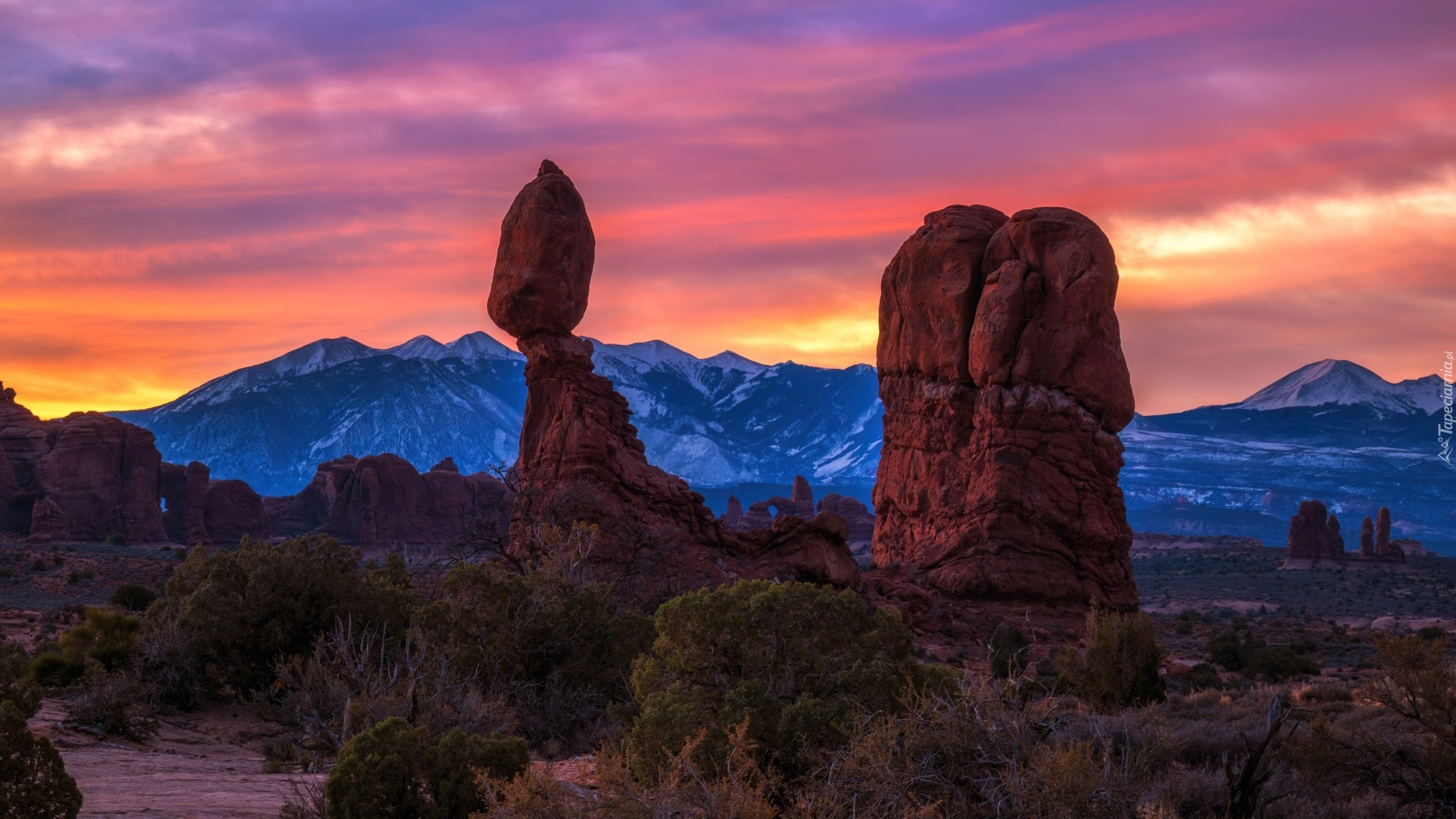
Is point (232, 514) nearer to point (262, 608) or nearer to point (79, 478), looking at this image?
point (79, 478)

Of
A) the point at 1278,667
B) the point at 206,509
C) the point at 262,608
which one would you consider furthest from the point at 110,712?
the point at 206,509

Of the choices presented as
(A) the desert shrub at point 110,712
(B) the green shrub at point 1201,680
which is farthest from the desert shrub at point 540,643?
(B) the green shrub at point 1201,680

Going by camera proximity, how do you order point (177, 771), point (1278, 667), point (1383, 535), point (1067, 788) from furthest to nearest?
point (1383, 535) → point (1278, 667) → point (177, 771) → point (1067, 788)

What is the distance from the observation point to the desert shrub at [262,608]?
17.4 m

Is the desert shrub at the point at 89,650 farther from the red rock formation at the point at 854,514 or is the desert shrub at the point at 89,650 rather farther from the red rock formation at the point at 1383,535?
the red rock formation at the point at 1383,535

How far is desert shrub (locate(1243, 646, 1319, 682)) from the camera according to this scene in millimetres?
26484

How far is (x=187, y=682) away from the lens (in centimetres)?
1700

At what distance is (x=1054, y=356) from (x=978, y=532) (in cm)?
570

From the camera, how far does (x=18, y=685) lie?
11773 millimetres

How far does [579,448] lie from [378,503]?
5122cm

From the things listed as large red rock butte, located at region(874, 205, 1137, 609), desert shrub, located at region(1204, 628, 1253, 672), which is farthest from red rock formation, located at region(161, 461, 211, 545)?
desert shrub, located at region(1204, 628, 1253, 672)

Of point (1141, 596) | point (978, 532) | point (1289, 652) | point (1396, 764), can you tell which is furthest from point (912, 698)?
point (1141, 596)

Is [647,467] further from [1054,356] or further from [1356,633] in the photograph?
[1356,633]

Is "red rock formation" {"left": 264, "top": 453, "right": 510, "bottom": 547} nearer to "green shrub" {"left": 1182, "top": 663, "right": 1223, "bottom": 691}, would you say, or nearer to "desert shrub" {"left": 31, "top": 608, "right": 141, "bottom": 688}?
"green shrub" {"left": 1182, "top": 663, "right": 1223, "bottom": 691}
